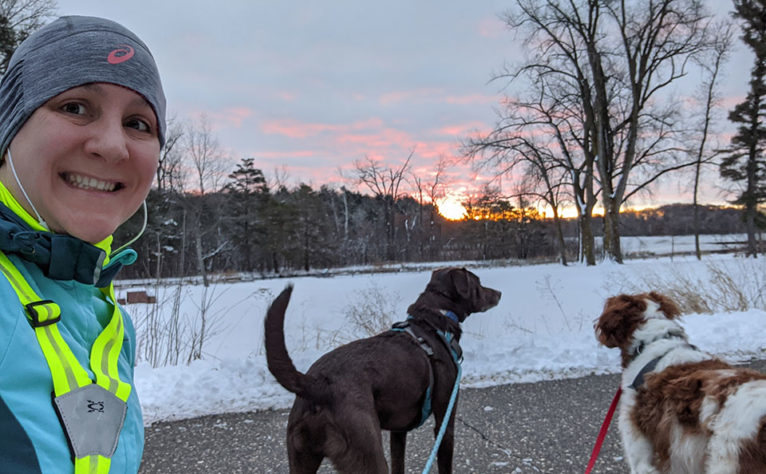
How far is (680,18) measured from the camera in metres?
18.7

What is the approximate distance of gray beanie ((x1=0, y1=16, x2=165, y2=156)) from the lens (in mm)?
996

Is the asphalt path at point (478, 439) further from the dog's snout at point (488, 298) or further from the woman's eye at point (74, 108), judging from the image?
the woman's eye at point (74, 108)

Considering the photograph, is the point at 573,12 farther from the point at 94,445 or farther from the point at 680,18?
the point at 94,445

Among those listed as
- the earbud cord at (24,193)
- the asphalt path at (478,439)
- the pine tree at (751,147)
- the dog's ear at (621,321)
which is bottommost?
the asphalt path at (478,439)

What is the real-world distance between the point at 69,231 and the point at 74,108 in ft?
1.03

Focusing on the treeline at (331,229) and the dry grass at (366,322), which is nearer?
the dry grass at (366,322)

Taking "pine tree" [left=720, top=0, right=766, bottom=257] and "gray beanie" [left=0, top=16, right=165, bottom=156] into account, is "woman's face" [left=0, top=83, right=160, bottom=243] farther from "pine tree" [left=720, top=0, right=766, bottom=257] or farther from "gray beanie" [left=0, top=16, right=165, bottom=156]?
"pine tree" [left=720, top=0, right=766, bottom=257]

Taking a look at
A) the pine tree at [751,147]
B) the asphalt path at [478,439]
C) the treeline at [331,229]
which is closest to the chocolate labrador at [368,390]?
the asphalt path at [478,439]

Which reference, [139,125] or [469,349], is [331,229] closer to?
[469,349]

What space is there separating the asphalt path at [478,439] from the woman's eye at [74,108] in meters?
3.00

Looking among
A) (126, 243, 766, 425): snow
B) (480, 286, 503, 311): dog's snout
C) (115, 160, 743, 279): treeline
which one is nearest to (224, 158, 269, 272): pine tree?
(115, 160, 743, 279): treeline

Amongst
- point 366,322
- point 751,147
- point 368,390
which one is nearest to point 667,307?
point 368,390

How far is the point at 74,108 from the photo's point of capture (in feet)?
3.36

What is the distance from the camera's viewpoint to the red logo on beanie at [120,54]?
3.55 ft
